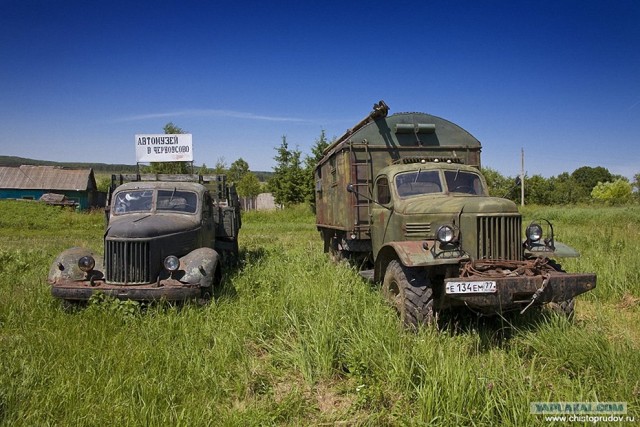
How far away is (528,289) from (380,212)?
286 centimetres

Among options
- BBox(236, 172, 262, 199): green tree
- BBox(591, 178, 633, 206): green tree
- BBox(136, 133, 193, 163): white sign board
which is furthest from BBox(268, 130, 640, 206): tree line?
BBox(236, 172, 262, 199): green tree

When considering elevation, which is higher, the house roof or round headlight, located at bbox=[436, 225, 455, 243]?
the house roof

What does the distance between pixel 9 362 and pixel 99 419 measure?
164cm

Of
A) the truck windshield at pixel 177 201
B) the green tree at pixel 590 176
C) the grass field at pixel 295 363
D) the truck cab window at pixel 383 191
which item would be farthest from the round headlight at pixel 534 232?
the green tree at pixel 590 176

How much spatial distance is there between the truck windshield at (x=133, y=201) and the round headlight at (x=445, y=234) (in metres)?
5.21

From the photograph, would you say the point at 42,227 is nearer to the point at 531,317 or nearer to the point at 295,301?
the point at 295,301

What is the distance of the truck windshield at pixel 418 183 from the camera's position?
6.29 meters

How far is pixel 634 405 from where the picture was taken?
3.04 m

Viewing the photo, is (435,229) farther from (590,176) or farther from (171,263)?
(590,176)

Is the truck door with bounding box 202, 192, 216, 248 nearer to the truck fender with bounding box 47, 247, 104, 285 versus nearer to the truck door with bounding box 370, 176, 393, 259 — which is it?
the truck fender with bounding box 47, 247, 104, 285

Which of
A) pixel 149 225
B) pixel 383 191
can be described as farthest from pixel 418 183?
pixel 149 225

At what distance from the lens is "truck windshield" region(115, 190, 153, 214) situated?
7.48 meters

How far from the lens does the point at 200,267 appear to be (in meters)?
6.02

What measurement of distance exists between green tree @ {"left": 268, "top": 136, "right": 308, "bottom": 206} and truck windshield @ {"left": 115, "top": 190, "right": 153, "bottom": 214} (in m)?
23.3
